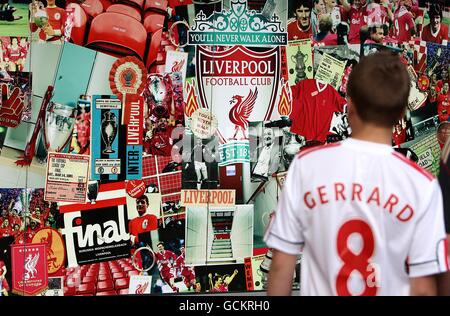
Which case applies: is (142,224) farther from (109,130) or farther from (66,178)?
(109,130)

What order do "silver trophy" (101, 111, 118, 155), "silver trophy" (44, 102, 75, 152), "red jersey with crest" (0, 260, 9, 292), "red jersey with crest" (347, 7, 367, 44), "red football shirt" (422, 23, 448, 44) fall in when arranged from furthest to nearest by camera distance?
1. "red football shirt" (422, 23, 448, 44)
2. "red jersey with crest" (347, 7, 367, 44)
3. "silver trophy" (101, 111, 118, 155)
4. "silver trophy" (44, 102, 75, 152)
5. "red jersey with crest" (0, 260, 9, 292)

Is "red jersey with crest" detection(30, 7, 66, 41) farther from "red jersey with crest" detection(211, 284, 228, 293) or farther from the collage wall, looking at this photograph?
"red jersey with crest" detection(211, 284, 228, 293)

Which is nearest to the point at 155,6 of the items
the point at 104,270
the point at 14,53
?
the point at 14,53

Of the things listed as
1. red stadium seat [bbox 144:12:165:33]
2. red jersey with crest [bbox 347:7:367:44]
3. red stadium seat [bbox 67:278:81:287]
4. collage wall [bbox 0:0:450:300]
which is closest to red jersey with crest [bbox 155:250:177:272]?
collage wall [bbox 0:0:450:300]

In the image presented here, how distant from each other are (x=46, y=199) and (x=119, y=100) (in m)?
1.08

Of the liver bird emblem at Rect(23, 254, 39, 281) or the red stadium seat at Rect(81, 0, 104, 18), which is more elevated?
the red stadium seat at Rect(81, 0, 104, 18)

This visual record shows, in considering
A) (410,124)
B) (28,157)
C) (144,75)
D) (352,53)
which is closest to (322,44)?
(352,53)

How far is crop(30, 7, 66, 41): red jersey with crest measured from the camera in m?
5.59

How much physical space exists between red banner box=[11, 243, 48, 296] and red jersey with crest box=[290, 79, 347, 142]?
2575 mm

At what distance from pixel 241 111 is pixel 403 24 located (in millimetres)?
1939

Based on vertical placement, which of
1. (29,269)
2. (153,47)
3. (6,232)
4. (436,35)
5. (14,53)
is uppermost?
(436,35)

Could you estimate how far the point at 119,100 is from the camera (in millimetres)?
5766

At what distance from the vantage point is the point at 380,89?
236 centimetres
